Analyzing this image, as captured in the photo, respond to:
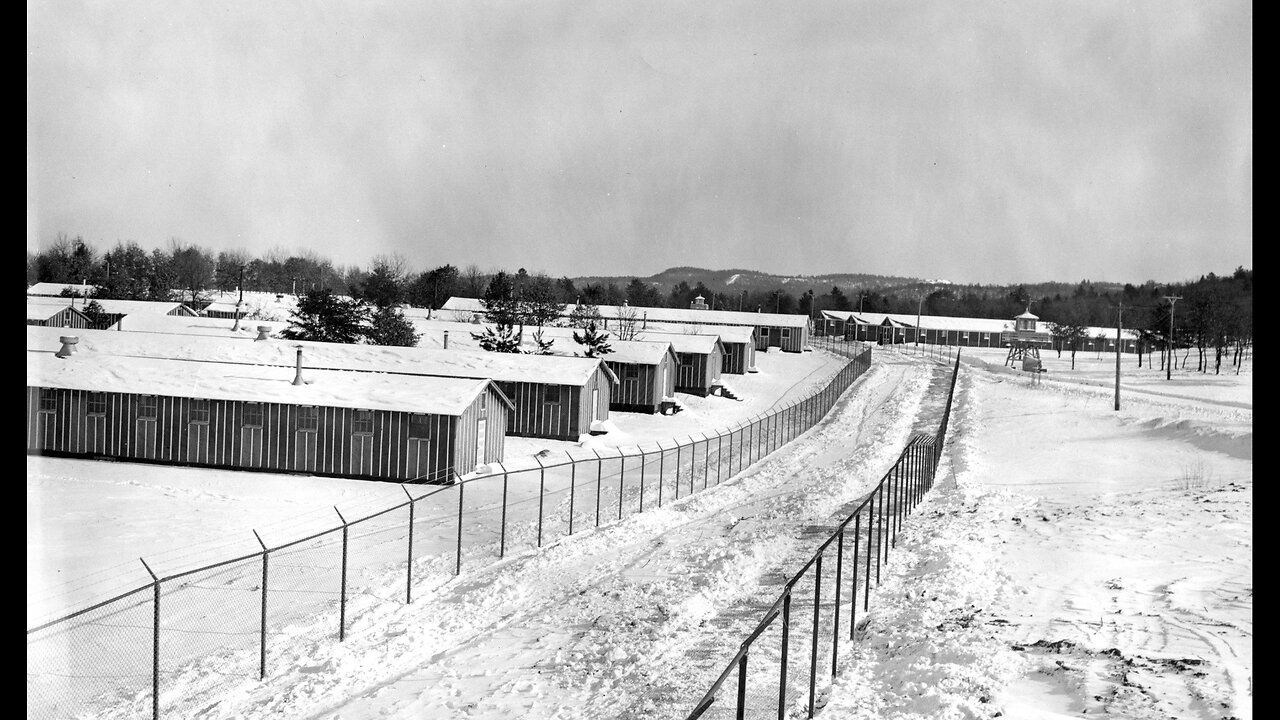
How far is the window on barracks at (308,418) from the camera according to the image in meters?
28.3

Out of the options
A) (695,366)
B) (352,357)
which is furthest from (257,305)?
(352,357)

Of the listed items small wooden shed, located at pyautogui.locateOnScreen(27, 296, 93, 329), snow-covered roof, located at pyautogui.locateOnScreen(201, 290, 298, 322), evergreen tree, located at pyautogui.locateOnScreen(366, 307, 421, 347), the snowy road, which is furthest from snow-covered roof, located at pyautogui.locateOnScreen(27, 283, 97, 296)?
the snowy road

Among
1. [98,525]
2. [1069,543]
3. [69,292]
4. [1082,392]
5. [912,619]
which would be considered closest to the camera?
[912,619]

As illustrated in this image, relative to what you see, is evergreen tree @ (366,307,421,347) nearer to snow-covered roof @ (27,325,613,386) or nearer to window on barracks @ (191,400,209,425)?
snow-covered roof @ (27,325,613,386)

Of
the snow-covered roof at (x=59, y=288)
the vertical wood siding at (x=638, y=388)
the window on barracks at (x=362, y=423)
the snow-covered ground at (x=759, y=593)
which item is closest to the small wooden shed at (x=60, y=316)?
the snow-covered roof at (x=59, y=288)

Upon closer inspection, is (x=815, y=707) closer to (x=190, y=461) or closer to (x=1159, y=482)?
(x=1159, y=482)

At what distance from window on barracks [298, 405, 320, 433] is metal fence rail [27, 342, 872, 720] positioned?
4015 millimetres

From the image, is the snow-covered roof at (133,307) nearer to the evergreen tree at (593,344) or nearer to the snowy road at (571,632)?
the evergreen tree at (593,344)

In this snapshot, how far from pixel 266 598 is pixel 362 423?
675 inches

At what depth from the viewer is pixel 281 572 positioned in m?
17.2

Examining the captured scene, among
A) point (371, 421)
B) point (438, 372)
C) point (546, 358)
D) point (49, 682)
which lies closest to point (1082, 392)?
point (546, 358)

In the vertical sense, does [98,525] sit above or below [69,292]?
below
